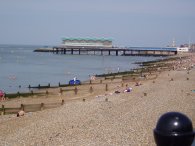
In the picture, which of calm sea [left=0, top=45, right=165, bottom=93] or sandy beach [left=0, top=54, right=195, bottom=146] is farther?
calm sea [left=0, top=45, right=165, bottom=93]

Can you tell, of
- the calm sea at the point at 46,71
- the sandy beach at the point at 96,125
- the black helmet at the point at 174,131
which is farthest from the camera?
the calm sea at the point at 46,71

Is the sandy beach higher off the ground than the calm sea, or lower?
higher

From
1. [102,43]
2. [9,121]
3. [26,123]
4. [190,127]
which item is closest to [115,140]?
[26,123]

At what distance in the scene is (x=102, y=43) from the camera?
13150 centimetres

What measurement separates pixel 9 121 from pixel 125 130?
6.31 m

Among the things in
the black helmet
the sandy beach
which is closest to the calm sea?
the sandy beach

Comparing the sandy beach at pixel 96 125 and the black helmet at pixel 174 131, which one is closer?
the black helmet at pixel 174 131

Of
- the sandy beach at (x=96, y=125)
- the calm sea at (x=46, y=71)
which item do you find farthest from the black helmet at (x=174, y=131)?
the calm sea at (x=46, y=71)

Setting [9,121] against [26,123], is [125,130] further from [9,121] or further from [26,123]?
[9,121]

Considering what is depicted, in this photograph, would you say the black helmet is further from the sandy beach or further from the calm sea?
the calm sea

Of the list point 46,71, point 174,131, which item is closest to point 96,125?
point 174,131

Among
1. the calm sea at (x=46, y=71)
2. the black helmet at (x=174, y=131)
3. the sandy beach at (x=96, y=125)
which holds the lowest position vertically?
the calm sea at (x=46, y=71)

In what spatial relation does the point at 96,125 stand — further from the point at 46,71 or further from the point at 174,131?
the point at 46,71

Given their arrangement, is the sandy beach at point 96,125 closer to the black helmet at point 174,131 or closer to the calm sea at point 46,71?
the black helmet at point 174,131
